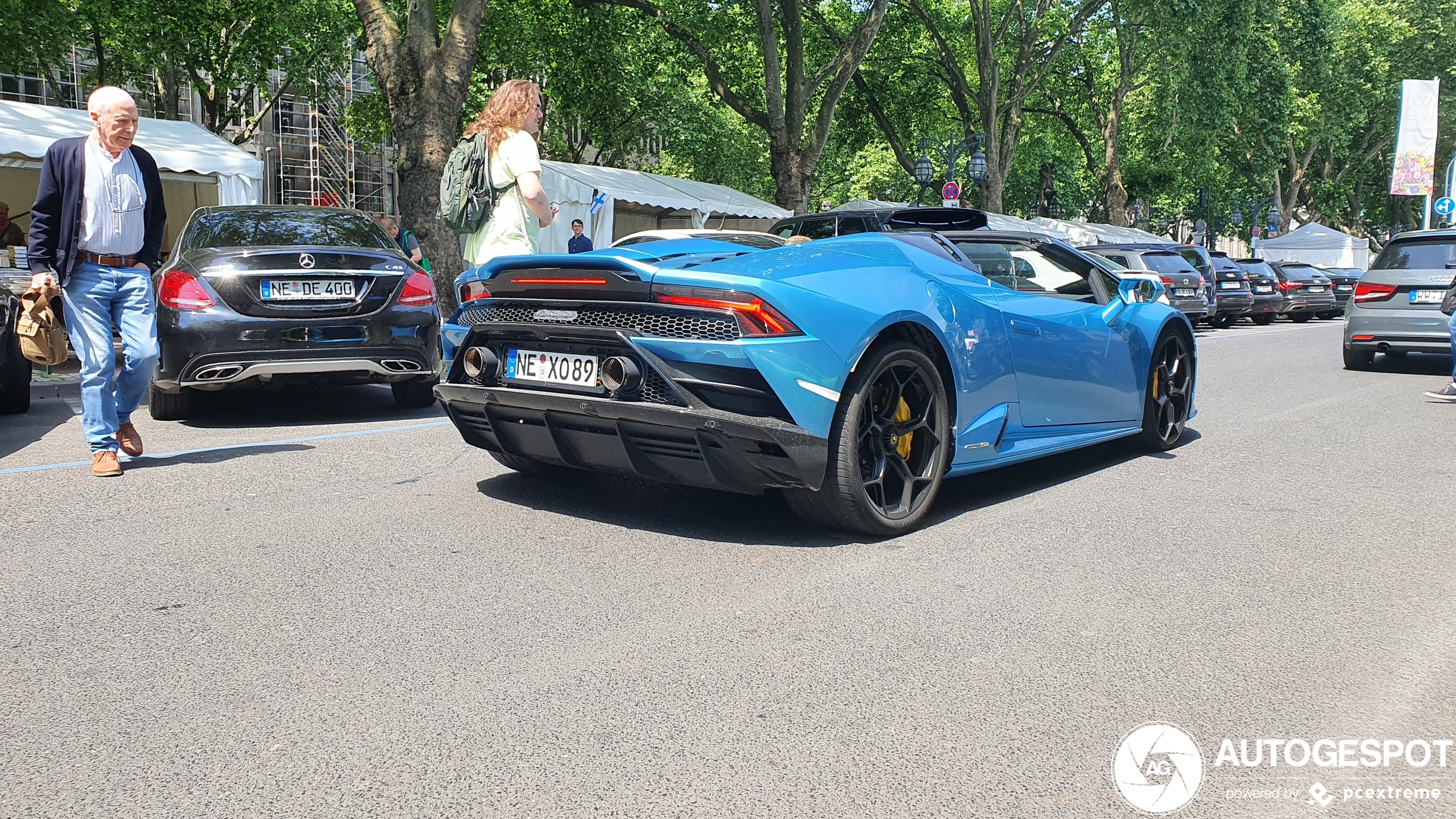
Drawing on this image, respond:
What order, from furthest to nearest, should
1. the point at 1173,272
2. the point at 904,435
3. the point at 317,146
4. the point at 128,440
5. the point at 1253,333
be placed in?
1. the point at 317,146
2. the point at 1253,333
3. the point at 1173,272
4. the point at 128,440
5. the point at 904,435

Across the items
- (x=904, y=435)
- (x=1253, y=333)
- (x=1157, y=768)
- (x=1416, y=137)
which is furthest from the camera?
(x=1416, y=137)

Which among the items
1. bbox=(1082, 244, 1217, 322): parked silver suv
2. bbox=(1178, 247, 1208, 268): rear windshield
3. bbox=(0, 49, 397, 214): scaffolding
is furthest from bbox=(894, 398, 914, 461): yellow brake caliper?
bbox=(0, 49, 397, 214): scaffolding

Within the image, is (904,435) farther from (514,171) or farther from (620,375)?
(514,171)

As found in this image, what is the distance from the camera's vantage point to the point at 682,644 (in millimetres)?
3375

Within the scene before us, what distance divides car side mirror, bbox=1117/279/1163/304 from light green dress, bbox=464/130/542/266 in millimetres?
3063

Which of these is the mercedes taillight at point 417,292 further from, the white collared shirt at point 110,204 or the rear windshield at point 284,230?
the white collared shirt at point 110,204

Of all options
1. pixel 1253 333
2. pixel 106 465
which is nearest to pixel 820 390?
pixel 106 465

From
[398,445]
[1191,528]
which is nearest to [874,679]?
[1191,528]

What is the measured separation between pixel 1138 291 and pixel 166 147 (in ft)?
44.1

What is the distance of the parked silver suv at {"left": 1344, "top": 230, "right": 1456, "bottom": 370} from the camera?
12.1 m

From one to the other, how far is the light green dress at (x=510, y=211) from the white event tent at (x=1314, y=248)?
43.6m

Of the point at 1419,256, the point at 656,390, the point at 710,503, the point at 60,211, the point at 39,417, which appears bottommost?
the point at 39,417

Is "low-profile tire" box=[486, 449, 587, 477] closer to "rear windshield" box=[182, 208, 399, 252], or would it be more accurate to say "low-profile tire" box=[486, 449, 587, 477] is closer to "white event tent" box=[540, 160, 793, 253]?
"rear windshield" box=[182, 208, 399, 252]

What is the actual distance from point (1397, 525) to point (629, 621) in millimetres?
3452
